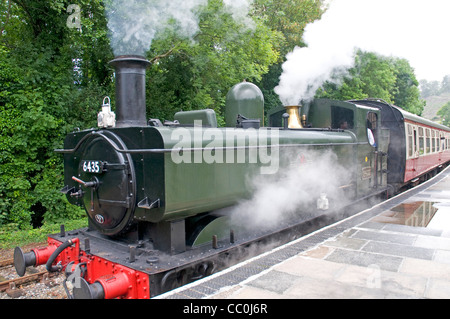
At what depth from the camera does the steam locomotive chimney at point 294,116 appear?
6688 millimetres

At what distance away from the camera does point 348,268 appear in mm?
3645

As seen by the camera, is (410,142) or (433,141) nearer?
(410,142)

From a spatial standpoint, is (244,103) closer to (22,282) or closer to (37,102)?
(22,282)

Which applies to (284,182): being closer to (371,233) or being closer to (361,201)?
(371,233)

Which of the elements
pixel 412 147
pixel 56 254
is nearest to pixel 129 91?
pixel 56 254

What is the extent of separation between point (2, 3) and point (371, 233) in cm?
1024

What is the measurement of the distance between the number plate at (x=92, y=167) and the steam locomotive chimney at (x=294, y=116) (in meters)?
3.97

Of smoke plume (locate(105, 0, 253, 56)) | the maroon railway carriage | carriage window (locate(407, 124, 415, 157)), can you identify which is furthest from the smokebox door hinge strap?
carriage window (locate(407, 124, 415, 157))

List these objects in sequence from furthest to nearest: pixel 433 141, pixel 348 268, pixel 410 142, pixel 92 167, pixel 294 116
Result: pixel 433 141 < pixel 410 142 < pixel 294 116 < pixel 92 167 < pixel 348 268

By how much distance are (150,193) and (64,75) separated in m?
6.72

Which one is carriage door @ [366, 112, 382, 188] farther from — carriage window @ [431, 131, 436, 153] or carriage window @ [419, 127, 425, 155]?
carriage window @ [431, 131, 436, 153]

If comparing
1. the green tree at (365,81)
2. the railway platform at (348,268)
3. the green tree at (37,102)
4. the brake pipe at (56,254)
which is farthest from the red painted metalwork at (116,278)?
the green tree at (365,81)

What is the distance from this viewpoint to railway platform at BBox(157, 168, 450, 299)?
10.0 feet
